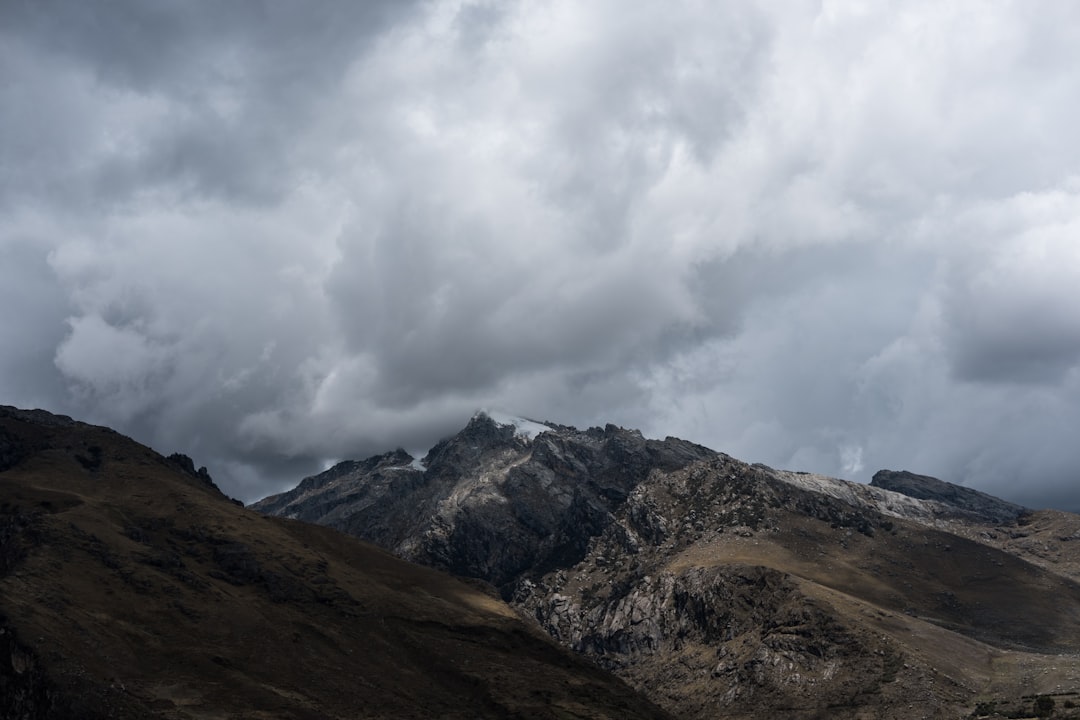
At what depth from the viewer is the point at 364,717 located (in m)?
194

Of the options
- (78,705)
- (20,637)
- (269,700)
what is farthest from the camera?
(269,700)

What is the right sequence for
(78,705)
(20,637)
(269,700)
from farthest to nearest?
(269,700) < (20,637) < (78,705)

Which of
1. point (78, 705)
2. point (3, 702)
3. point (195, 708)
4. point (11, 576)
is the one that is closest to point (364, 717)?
point (195, 708)

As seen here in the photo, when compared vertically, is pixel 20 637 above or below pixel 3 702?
above

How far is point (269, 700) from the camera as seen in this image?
18700 centimetres

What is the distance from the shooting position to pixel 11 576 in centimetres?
19750

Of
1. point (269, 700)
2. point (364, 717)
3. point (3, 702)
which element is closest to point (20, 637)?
point (3, 702)

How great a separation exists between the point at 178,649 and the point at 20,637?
1451 inches

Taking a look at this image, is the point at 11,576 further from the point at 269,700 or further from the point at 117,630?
the point at 269,700

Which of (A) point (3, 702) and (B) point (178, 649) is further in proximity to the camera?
(B) point (178, 649)

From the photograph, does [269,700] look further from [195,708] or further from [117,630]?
[117,630]

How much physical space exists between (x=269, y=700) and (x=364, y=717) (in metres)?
22.3

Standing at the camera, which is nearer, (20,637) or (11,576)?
(20,637)

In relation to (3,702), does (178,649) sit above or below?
above
